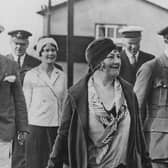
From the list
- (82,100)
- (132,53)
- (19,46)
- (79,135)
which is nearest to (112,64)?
(82,100)

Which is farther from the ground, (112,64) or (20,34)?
(20,34)

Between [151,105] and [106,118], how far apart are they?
1231mm

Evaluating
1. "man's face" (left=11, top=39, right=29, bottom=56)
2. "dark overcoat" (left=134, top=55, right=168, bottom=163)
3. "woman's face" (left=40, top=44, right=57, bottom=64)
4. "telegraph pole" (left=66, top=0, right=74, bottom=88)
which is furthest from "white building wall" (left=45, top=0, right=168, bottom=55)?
"dark overcoat" (left=134, top=55, right=168, bottom=163)

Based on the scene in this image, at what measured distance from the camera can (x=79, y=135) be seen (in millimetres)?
4746

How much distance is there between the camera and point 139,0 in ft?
89.5

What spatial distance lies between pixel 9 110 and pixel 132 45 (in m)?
2.45

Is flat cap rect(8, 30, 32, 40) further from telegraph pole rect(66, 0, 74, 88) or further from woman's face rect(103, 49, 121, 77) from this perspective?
woman's face rect(103, 49, 121, 77)

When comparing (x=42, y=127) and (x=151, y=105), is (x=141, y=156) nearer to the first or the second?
(x=151, y=105)

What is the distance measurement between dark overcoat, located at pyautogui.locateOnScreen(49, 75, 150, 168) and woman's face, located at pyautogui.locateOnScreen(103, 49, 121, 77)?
0.56 ft

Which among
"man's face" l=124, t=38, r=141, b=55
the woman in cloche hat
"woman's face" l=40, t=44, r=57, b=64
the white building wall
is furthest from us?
the white building wall

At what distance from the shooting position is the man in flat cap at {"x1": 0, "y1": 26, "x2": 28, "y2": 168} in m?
6.22

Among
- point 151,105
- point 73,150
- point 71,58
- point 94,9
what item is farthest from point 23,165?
point 94,9

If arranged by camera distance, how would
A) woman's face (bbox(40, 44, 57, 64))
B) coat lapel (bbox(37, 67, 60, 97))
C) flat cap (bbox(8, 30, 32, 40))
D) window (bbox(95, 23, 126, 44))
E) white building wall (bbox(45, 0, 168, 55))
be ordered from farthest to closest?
1. window (bbox(95, 23, 126, 44))
2. white building wall (bbox(45, 0, 168, 55))
3. flat cap (bbox(8, 30, 32, 40))
4. woman's face (bbox(40, 44, 57, 64))
5. coat lapel (bbox(37, 67, 60, 97))

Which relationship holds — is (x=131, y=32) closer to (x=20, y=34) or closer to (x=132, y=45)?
(x=132, y=45)
